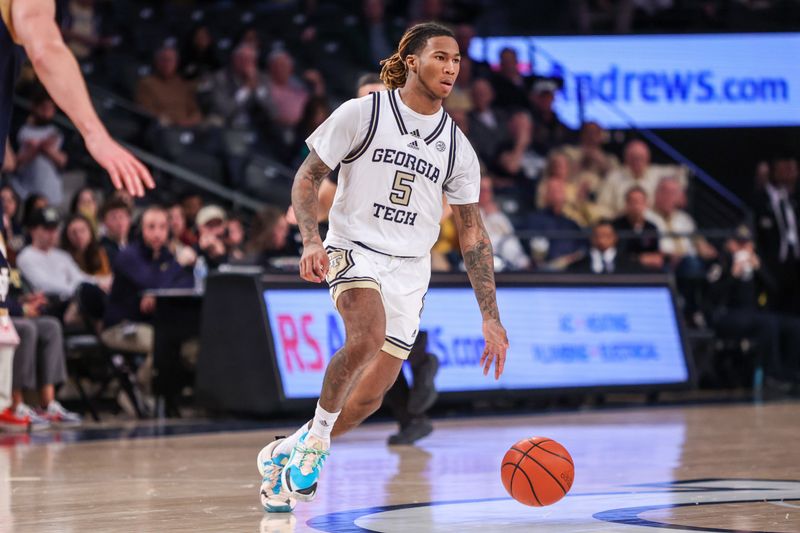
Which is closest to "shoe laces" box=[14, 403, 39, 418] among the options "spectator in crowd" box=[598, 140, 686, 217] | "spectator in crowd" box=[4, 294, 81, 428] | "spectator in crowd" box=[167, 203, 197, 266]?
"spectator in crowd" box=[4, 294, 81, 428]

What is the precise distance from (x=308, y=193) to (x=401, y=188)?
0.43 m

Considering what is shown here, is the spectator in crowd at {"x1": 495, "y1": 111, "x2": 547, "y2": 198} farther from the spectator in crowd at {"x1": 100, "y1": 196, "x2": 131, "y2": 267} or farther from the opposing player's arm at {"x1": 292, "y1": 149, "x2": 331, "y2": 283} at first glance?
the opposing player's arm at {"x1": 292, "y1": 149, "x2": 331, "y2": 283}

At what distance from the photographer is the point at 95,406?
42.9 feet

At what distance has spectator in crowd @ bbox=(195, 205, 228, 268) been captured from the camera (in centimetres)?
1305

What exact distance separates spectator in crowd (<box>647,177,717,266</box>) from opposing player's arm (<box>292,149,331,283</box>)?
10.6 meters

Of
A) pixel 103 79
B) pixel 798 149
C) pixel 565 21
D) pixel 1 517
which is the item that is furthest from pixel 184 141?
pixel 1 517

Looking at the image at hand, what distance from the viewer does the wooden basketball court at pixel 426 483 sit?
5492 mm

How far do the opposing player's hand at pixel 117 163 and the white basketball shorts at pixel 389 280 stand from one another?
1.67m

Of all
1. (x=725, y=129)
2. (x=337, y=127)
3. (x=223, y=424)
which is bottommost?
(x=223, y=424)

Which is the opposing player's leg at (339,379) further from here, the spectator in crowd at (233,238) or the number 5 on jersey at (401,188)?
the spectator in crowd at (233,238)

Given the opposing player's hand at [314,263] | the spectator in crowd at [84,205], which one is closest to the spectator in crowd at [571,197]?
the spectator in crowd at [84,205]

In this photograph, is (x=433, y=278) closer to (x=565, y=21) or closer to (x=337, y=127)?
(x=337, y=127)

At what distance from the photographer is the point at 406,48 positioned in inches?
250

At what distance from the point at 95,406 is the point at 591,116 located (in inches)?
397
